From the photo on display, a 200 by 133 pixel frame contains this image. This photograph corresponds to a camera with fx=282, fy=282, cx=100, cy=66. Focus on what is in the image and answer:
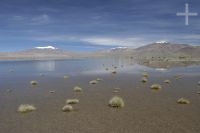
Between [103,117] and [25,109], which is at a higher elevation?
[25,109]

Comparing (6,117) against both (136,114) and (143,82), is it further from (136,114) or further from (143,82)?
(143,82)

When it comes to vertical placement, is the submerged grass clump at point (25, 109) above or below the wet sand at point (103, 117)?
above

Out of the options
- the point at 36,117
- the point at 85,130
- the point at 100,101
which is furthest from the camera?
the point at 100,101

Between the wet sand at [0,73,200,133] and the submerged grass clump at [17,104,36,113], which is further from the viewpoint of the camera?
the submerged grass clump at [17,104,36,113]

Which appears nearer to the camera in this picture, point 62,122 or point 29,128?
point 29,128

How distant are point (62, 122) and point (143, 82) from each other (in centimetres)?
2046

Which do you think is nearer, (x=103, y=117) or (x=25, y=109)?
(x=103, y=117)

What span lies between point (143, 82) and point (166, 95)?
10332 mm

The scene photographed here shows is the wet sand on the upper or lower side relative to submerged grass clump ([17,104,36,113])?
lower

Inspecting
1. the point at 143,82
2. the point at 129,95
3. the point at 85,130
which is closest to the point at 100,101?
the point at 129,95

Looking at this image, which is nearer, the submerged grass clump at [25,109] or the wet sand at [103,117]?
the wet sand at [103,117]

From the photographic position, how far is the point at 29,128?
46.6 feet

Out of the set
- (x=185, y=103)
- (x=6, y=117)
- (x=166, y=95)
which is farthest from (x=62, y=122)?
(x=166, y=95)

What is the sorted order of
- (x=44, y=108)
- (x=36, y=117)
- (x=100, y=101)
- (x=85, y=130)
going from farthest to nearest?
(x=100, y=101) < (x=44, y=108) < (x=36, y=117) < (x=85, y=130)
